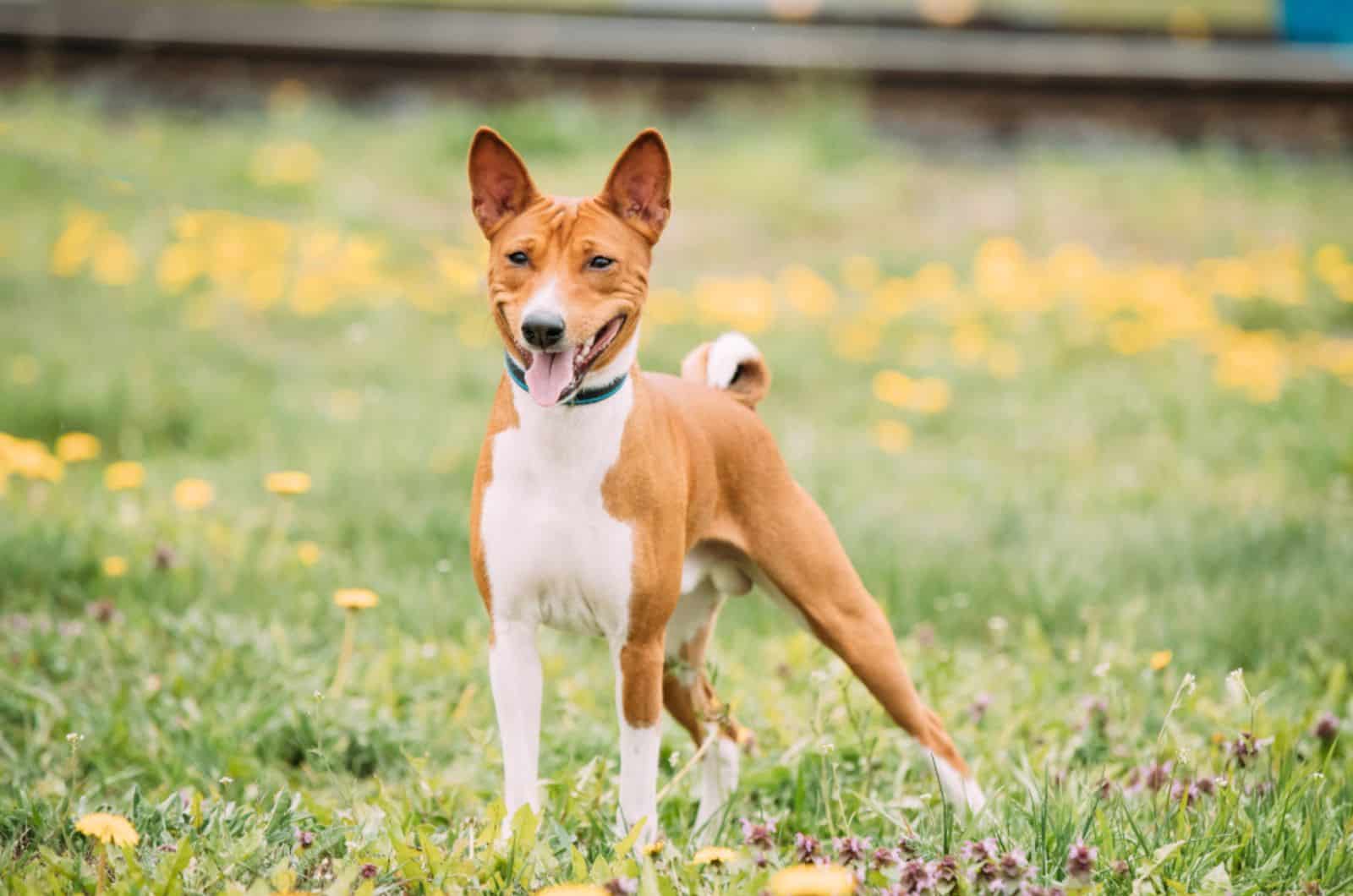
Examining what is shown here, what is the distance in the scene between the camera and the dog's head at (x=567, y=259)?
2.59 metres

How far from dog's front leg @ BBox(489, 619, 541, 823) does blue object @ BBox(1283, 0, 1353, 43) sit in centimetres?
1097

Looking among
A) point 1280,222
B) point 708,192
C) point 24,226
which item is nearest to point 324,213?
point 24,226

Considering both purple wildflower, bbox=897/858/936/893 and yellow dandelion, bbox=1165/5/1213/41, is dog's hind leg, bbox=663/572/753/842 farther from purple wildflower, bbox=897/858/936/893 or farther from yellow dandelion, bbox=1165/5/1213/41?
yellow dandelion, bbox=1165/5/1213/41

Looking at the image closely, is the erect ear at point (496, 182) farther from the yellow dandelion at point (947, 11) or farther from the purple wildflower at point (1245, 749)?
the yellow dandelion at point (947, 11)

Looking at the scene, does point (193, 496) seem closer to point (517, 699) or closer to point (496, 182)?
point (517, 699)

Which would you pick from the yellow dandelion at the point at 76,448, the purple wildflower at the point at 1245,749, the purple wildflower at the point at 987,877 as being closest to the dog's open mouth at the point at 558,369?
the purple wildflower at the point at 987,877

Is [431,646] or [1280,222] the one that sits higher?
[1280,222]

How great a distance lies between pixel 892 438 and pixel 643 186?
370cm

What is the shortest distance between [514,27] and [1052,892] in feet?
33.0

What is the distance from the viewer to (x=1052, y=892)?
99.4 inches

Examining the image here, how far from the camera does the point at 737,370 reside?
340 centimetres

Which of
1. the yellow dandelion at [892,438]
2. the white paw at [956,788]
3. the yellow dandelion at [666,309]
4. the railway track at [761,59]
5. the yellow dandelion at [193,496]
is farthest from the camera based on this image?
the railway track at [761,59]

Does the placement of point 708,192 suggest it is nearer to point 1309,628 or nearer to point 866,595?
point 1309,628

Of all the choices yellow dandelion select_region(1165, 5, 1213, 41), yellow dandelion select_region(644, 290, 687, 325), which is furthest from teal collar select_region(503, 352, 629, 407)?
yellow dandelion select_region(1165, 5, 1213, 41)
